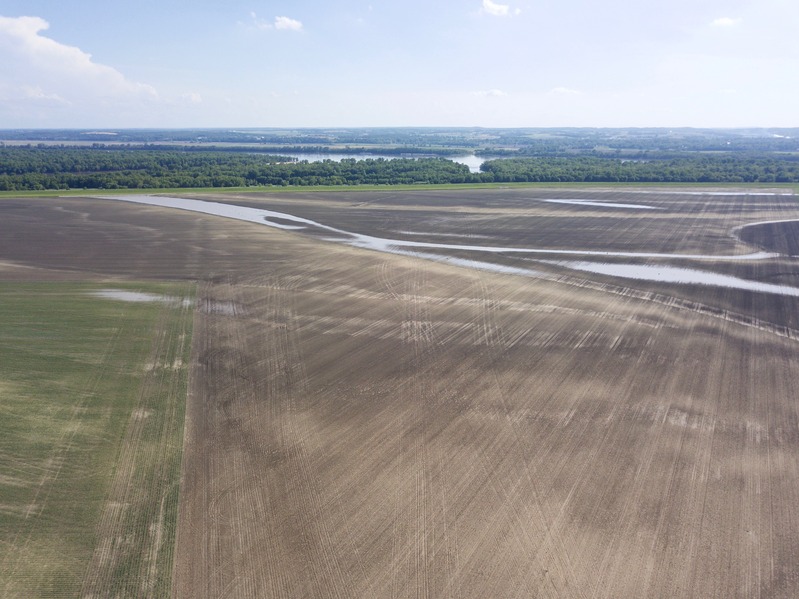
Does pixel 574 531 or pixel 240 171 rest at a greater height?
pixel 240 171

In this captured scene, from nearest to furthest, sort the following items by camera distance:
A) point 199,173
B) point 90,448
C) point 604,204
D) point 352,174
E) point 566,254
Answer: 1. point 90,448
2. point 566,254
3. point 604,204
4. point 352,174
5. point 199,173

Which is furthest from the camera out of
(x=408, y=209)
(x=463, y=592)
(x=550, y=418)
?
(x=408, y=209)

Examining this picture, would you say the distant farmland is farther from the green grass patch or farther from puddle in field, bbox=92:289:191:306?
puddle in field, bbox=92:289:191:306

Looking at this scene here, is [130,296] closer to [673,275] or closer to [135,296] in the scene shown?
[135,296]

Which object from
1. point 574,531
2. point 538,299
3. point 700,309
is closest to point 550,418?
point 574,531

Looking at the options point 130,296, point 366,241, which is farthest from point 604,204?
point 130,296

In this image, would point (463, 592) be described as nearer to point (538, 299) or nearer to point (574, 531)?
point (574, 531)
